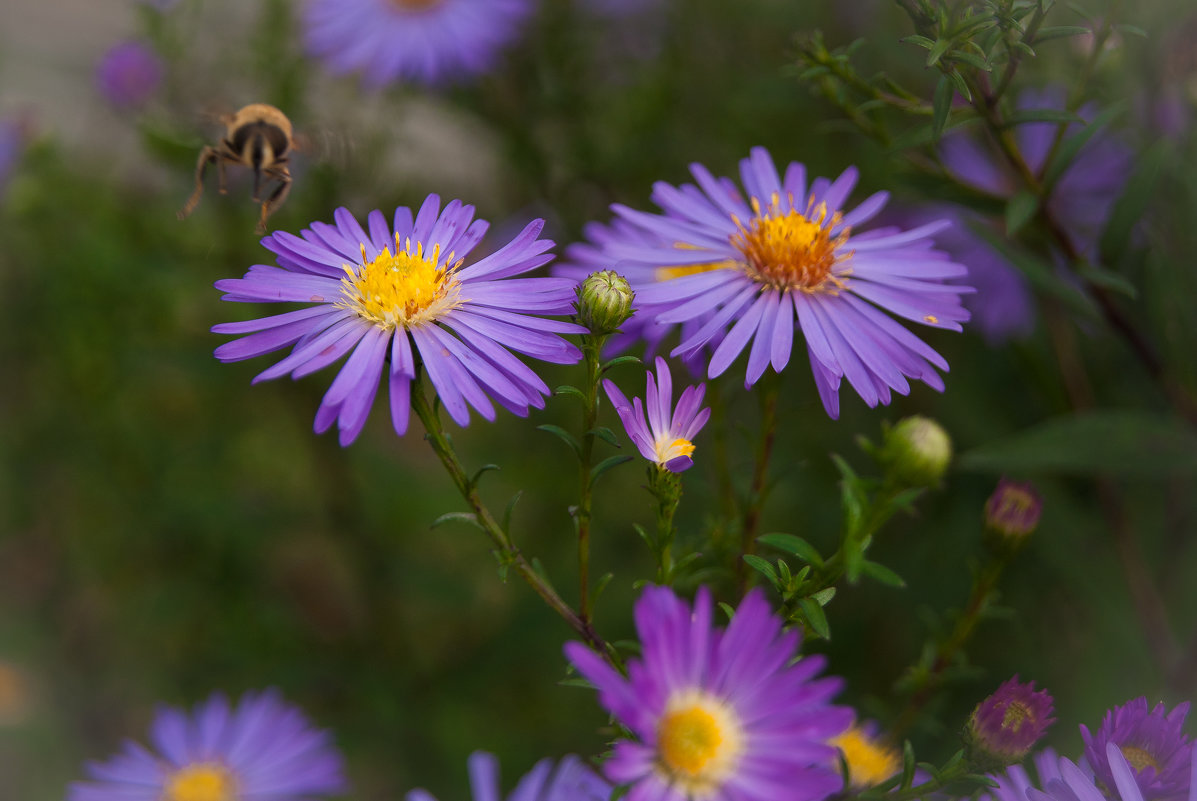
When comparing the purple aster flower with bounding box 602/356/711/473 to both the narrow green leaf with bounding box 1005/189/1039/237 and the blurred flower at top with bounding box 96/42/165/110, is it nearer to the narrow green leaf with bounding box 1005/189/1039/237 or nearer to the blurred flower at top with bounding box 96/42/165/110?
the narrow green leaf with bounding box 1005/189/1039/237

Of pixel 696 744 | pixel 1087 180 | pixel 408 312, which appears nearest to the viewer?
pixel 696 744

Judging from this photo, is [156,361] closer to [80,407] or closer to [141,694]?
[80,407]

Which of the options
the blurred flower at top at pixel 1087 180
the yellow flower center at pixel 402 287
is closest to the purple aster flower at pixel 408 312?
the yellow flower center at pixel 402 287

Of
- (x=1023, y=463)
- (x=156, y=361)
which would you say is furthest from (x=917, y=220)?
(x=156, y=361)

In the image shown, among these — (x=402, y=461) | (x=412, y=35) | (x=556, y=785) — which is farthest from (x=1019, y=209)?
(x=402, y=461)

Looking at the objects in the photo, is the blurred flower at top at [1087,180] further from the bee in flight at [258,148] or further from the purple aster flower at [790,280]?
the bee in flight at [258,148]

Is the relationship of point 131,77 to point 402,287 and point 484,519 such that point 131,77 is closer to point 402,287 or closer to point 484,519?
point 402,287

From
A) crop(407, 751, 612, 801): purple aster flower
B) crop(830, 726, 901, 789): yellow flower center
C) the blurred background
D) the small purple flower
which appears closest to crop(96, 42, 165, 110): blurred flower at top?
the blurred background
